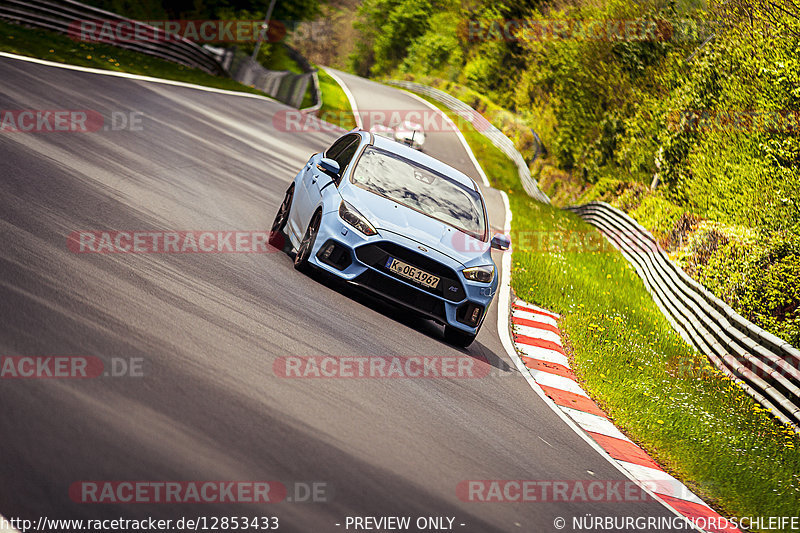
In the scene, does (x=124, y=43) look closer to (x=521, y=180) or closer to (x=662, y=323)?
(x=521, y=180)

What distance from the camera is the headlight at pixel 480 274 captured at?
32.0 feet

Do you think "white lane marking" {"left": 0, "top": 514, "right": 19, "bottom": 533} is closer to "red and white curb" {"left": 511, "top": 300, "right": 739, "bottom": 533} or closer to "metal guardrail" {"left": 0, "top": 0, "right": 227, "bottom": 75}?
"red and white curb" {"left": 511, "top": 300, "right": 739, "bottom": 533}

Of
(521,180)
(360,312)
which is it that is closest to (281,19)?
(521,180)

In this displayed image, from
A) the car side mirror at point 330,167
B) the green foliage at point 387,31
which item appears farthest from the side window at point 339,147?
the green foliage at point 387,31

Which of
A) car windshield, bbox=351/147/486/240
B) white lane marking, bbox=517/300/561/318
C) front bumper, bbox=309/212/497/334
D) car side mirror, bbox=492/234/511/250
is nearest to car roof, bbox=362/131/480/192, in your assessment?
car windshield, bbox=351/147/486/240

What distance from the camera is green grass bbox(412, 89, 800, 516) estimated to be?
344 inches

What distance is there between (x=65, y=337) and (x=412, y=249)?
4337 millimetres

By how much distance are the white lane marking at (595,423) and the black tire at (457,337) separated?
1256mm

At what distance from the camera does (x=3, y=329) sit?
18.5 ft

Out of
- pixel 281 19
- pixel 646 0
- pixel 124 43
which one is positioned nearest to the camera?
pixel 124 43

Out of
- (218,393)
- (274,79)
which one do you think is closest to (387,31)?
(274,79)

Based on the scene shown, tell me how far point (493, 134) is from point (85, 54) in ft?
92.5

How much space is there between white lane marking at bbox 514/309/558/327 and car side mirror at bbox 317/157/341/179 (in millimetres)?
4221

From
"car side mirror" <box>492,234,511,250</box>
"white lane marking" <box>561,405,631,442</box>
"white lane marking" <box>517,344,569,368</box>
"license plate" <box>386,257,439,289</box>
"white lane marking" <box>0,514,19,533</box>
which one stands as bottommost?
"white lane marking" <box>517,344,569,368</box>
